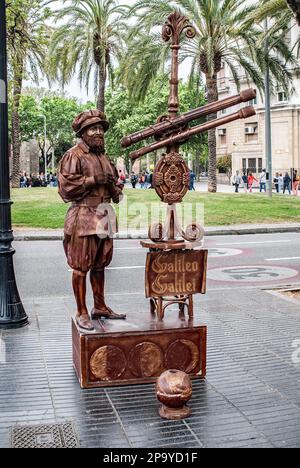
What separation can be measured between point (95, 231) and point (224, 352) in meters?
2.01

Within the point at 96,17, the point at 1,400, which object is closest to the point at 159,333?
the point at 1,400

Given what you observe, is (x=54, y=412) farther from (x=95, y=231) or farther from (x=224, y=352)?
(x=224, y=352)

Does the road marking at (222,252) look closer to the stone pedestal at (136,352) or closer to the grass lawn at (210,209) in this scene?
the grass lawn at (210,209)

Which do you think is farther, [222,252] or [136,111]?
[136,111]

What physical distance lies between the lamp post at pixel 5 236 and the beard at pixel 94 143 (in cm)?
222

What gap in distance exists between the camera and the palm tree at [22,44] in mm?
23703

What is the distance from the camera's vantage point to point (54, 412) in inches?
201

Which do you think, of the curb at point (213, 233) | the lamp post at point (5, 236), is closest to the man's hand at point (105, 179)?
the lamp post at point (5, 236)

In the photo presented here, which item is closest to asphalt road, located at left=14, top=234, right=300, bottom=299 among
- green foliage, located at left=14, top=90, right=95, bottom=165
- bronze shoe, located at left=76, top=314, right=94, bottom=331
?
bronze shoe, located at left=76, top=314, right=94, bottom=331

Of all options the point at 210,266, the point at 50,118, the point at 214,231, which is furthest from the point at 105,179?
the point at 50,118

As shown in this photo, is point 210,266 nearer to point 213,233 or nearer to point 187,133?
point 213,233

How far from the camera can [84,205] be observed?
19.4 feet

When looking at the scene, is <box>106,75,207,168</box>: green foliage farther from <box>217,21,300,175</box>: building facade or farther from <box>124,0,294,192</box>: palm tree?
<box>124,0,294,192</box>: palm tree

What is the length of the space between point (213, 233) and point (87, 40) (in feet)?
43.8
